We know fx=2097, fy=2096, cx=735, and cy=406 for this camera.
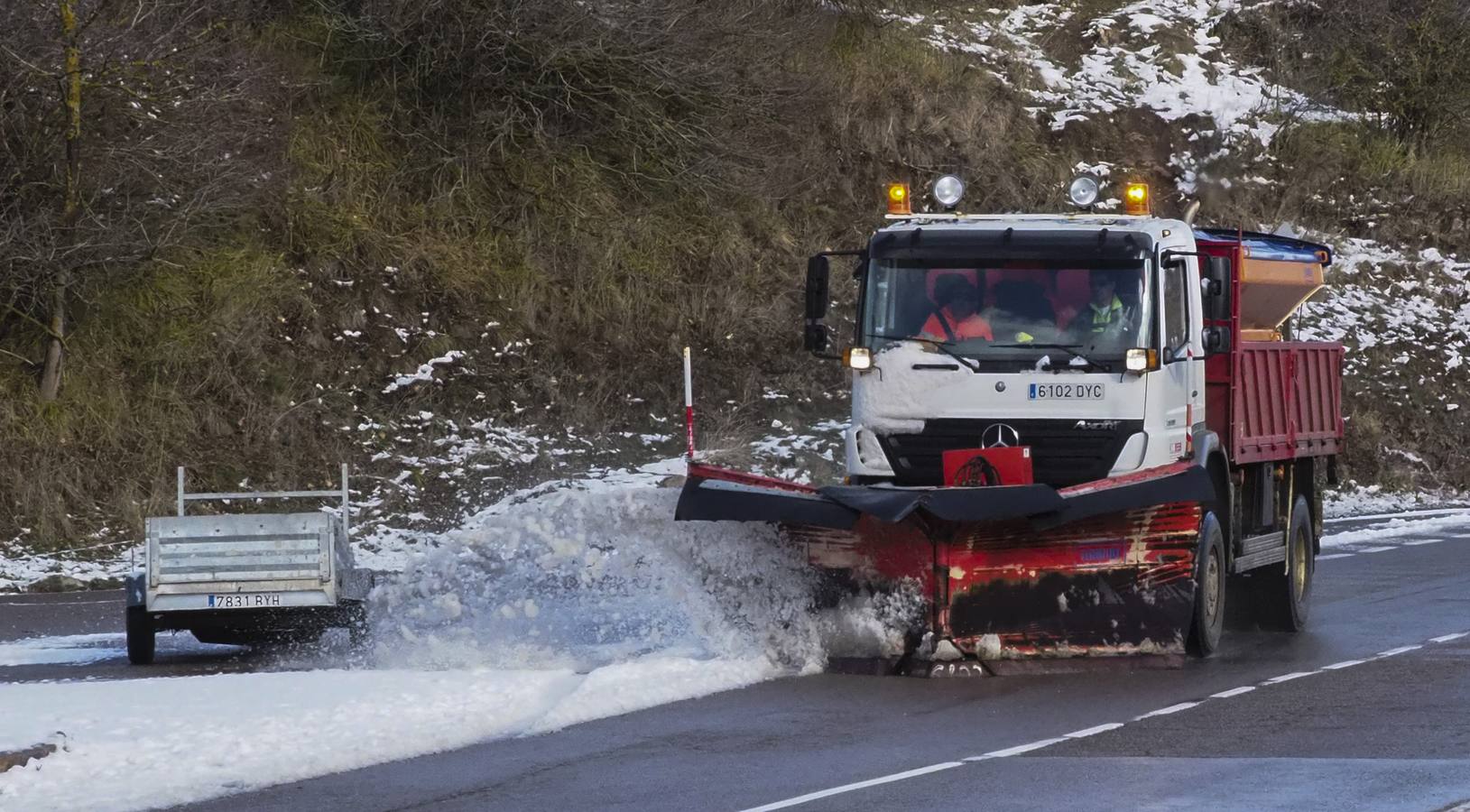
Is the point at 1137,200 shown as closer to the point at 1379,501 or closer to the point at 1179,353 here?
the point at 1179,353

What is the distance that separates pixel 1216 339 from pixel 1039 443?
5.31ft

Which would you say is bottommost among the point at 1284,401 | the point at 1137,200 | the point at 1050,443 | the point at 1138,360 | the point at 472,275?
the point at 1050,443

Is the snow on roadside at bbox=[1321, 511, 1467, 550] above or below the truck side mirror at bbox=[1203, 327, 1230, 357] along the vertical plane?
below

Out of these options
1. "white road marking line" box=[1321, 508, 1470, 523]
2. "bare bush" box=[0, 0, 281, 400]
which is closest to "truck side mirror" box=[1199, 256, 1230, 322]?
"white road marking line" box=[1321, 508, 1470, 523]

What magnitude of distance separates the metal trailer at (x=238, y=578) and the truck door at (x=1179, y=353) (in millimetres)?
5733

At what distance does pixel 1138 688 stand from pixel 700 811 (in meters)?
4.30

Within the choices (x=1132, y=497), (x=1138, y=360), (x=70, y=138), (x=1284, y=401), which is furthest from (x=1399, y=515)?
(x=70, y=138)

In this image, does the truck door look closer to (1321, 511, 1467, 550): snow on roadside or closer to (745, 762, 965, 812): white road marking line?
(745, 762, 965, 812): white road marking line

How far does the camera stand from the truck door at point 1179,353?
1339 cm

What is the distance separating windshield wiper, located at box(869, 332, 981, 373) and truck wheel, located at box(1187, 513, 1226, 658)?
1.71 m

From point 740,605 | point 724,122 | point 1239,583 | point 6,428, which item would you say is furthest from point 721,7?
point 740,605

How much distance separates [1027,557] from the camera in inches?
488

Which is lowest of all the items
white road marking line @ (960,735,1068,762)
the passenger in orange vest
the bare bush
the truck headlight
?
white road marking line @ (960,735,1068,762)

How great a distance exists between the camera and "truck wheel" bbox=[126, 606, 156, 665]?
14.1m
